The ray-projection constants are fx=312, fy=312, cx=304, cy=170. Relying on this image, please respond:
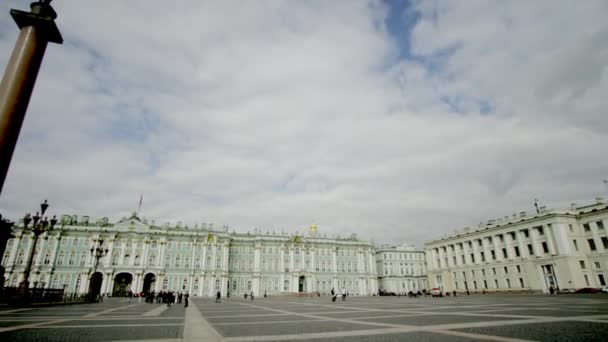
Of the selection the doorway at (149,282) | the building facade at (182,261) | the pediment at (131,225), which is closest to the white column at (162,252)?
the building facade at (182,261)

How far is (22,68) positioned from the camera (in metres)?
6.45

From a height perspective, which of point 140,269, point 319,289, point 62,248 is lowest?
point 319,289

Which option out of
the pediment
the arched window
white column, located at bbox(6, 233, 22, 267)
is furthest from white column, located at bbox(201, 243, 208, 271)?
white column, located at bbox(6, 233, 22, 267)

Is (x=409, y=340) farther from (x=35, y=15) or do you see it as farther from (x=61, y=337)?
(x=35, y=15)

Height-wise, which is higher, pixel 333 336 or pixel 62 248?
pixel 62 248

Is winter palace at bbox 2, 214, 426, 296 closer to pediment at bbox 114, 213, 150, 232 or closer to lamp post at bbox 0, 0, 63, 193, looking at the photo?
pediment at bbox 114, 213, 150, 232

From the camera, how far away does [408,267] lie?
103875 millimetres

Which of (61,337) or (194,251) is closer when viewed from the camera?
(61,337)

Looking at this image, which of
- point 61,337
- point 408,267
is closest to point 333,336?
point 61,337

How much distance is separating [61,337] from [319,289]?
76.2m

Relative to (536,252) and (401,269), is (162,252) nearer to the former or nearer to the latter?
(401,269)

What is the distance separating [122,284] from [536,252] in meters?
83.5

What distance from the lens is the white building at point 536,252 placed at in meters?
51.6

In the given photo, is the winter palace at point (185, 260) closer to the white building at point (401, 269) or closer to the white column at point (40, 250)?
the white column at point (40, 250)
